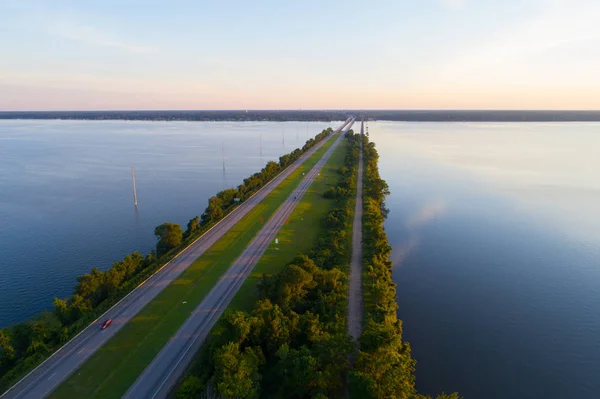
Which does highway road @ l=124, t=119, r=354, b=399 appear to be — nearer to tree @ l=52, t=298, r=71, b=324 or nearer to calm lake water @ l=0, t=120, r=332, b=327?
tree @ l=52, t=298, r=71, b=324

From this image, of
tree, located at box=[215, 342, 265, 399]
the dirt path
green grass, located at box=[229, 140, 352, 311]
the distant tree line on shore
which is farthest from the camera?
green grass, located at box=[229, 140, 352, 311]

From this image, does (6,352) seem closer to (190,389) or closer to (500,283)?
(190,389)

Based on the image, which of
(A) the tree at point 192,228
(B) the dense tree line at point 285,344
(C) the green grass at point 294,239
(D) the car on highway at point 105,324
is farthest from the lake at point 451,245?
(D) the car on highway at point 105,324

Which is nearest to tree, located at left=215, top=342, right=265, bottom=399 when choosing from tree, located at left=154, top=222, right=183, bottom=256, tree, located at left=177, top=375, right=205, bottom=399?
tree, located at left=177, top=375, right=205, bottom=399

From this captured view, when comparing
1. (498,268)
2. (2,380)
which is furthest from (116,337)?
(498,268)

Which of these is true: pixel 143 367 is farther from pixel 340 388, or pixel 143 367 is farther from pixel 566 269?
pixel 566 269
